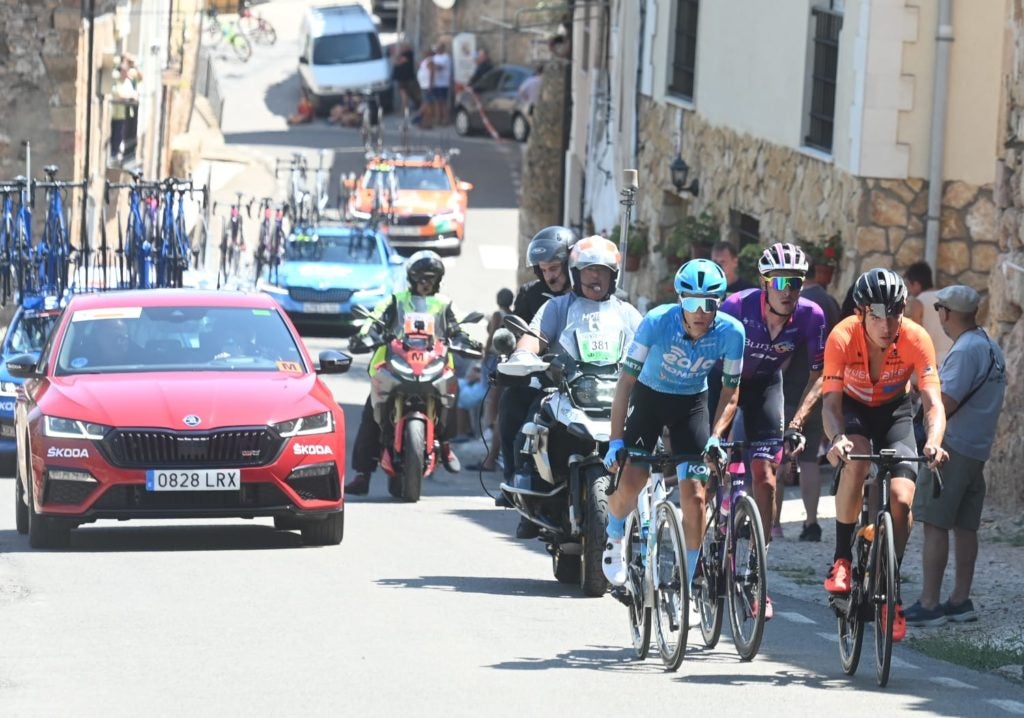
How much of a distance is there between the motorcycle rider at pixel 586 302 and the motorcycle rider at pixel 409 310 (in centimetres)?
529

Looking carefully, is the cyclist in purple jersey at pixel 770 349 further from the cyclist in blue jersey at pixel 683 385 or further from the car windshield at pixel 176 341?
the car windshield at pixel 176 341

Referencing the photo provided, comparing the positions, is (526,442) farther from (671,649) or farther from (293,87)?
(293,87)

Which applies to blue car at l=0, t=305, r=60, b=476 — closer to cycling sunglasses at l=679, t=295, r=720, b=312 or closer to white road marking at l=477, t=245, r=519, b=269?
cycling sunglasses at l=679, t=295, r=720, b=312

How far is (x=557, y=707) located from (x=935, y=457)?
1.95 meters

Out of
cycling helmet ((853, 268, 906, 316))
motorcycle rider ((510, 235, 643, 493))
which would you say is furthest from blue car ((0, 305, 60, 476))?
cycling helmet ((853, 268, 906, 316))

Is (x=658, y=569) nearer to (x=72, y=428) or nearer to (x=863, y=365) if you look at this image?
(x=863, y=365)

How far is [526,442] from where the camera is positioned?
12414 mm

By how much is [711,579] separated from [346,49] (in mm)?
48858

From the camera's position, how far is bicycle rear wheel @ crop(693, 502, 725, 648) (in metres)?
9.97

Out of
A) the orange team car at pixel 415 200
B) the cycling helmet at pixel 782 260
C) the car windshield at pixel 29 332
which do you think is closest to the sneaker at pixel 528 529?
the cycling helmet at pixel 782 260

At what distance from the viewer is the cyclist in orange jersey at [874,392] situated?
996cm

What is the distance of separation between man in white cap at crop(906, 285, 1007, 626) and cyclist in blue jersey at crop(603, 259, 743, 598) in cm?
192

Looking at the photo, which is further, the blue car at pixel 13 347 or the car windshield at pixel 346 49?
the car windshield at pixel 346 49

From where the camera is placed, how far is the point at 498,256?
146 feet
